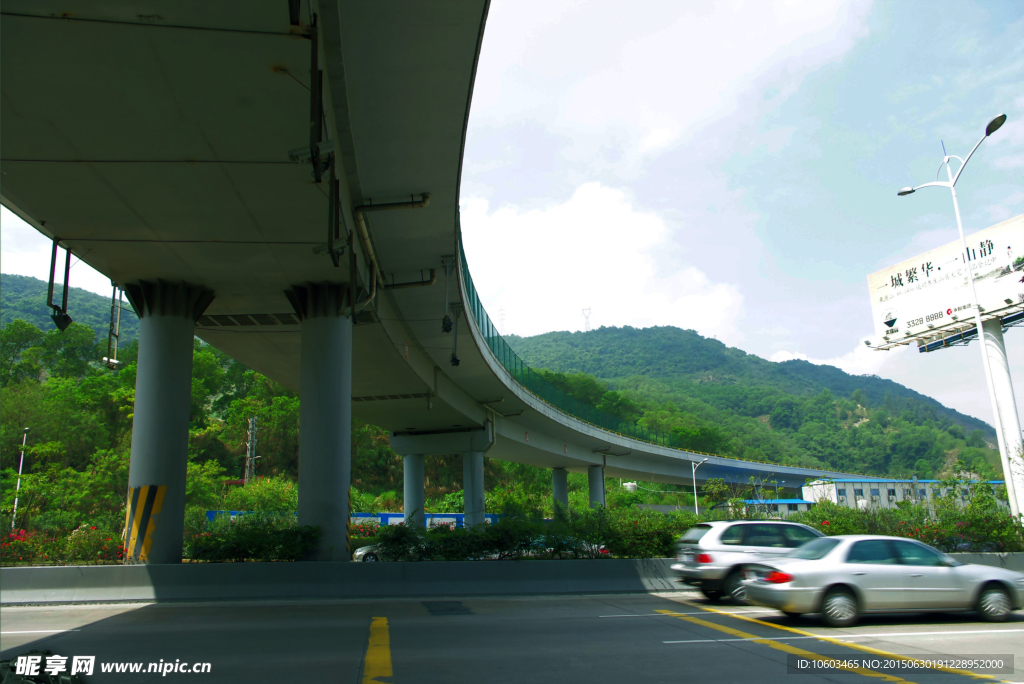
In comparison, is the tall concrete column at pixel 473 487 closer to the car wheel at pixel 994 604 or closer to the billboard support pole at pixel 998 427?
the billboard support pole at pixel 998 427

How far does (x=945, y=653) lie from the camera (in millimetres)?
8180

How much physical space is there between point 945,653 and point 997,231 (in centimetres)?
3395

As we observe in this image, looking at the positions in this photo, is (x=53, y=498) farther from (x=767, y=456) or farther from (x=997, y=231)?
(x=767, y=456)

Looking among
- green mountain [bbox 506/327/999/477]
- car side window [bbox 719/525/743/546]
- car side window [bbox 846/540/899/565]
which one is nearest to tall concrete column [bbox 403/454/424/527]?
car side window [bbox 719/525/743/546]

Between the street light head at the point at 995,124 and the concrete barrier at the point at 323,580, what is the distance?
15.9 metres

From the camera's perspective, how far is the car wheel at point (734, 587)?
1298 centimetres

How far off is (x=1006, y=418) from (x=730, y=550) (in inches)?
907

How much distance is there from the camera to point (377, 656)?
8.25 m

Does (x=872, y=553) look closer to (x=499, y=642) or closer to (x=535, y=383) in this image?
(x=499, y=642)

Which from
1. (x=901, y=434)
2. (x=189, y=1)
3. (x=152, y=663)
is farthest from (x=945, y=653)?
(x=901, y=434)

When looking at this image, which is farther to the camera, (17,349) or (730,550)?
(17,349)

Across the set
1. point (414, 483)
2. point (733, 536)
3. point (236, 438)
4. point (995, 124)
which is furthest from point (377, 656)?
point (236, 438)

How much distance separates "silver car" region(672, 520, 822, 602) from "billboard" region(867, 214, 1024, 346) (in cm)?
2307

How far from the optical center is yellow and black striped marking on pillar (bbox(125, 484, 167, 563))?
15695 millimetres
